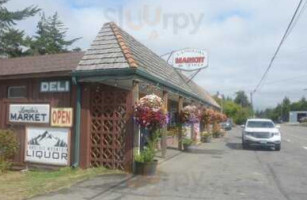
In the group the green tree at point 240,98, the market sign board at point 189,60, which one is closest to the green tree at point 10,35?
the market sign board at point 189,60

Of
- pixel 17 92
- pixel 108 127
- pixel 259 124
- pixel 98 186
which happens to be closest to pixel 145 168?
pixel 108 127

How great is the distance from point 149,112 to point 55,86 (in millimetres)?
3614

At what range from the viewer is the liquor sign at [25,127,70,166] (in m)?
14.2

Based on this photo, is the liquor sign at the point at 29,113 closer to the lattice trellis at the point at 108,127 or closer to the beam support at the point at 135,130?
the lattice trellis at the point at 108,127

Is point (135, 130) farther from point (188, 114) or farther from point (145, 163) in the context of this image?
point (188, 114)

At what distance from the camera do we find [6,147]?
1435cm

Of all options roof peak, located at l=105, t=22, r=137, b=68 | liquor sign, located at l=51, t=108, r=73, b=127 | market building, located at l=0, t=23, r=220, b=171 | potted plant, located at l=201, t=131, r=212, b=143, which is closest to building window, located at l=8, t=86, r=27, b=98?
market building, located at l=0, t=23, r=220, b=171

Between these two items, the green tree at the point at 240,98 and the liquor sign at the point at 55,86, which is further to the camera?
the green tree at the point at 240,98

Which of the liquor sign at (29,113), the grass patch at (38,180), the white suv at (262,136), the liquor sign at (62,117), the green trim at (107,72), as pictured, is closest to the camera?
the grass patch at (38,180)

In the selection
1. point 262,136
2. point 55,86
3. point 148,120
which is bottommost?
point 262,136

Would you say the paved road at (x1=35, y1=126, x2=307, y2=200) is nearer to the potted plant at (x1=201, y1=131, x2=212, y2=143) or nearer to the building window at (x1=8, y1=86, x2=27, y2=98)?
the building window at (x1=8, y1=86, x2=27, y2=98)

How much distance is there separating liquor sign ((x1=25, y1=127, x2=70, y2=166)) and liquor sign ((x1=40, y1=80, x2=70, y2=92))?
1.26 meters

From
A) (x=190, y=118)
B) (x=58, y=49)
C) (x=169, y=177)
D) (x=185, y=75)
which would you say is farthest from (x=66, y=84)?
(x=58, y=49)

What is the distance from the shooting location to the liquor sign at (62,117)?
1416 cm
